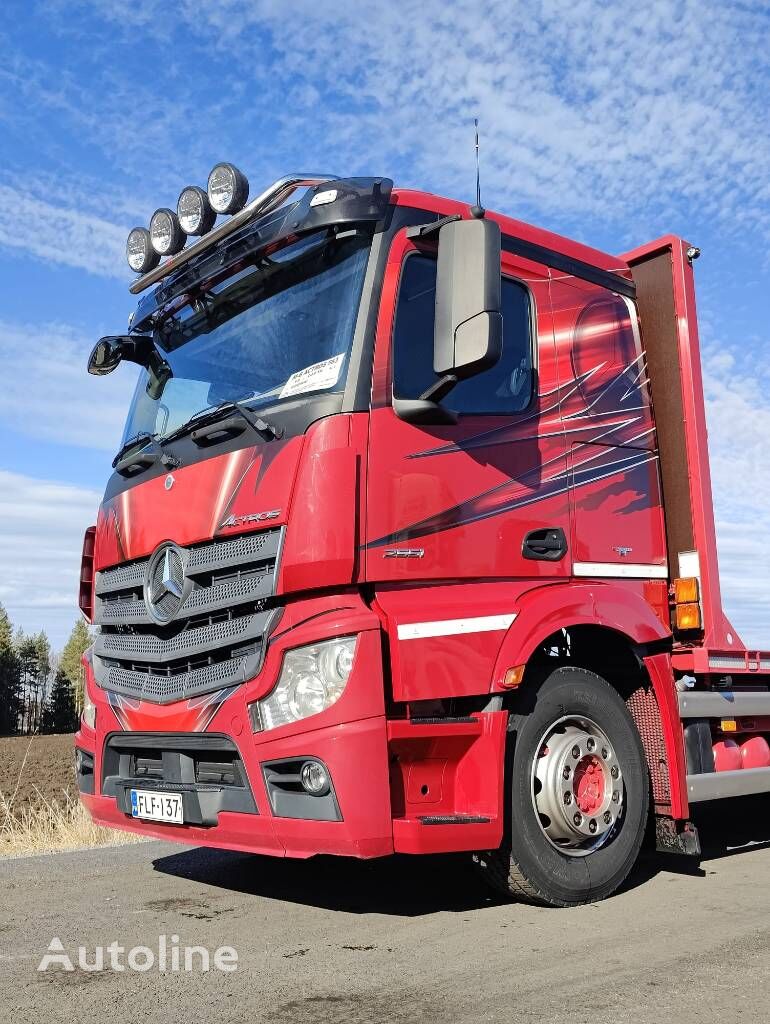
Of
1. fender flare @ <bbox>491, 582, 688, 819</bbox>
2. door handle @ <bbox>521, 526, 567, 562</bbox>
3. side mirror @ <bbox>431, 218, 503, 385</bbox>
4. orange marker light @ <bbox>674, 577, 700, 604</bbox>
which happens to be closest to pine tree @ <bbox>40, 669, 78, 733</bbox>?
orange marker light @ <bbox>674, 577, 700, 604</bbox>

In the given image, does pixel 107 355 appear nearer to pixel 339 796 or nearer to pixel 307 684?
pixel 307 684

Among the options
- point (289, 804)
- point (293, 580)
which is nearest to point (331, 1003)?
point (289, 804)

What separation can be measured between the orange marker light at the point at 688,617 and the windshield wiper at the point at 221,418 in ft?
8.09

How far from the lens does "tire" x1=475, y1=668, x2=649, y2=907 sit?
4297 mm

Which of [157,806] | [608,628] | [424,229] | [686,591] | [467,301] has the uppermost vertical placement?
[424,229]

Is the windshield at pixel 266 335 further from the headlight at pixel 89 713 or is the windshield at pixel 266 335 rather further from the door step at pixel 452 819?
the door step at pixel 452 819

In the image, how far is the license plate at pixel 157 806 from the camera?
4.29 meters

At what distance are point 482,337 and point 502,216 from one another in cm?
123

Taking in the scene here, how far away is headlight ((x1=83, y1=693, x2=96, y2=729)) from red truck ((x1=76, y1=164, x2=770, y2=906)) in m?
0.05

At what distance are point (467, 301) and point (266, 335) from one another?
1.06 meters

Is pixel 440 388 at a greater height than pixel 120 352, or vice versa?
pixel 120 352

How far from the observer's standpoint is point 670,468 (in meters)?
5.57

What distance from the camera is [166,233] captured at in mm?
5266

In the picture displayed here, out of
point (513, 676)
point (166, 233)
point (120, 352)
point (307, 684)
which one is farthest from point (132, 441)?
point (513, 676)
